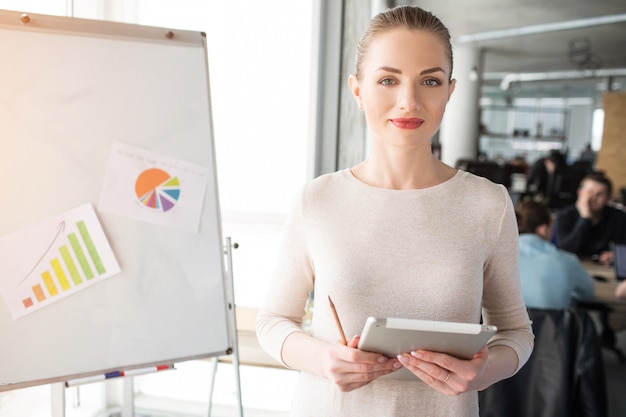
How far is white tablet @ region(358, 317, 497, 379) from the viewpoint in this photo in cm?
88

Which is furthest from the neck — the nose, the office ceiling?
the office ceiling

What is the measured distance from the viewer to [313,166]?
3.26m

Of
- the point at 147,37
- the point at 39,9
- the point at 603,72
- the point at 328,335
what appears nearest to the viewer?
the point at 328,335

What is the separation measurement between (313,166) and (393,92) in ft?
7.19

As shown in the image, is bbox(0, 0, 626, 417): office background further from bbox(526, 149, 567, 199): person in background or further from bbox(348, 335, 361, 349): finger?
bbox(526, 149, 567, 199): person in background

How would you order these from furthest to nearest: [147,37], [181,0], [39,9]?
[181,0]
[39,9]
[147,37]

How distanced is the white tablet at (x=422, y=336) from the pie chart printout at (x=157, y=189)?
2.52 feet

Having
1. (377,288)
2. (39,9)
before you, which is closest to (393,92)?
(377,288)

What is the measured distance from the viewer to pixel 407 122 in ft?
3.51

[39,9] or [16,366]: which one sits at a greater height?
[39,9]

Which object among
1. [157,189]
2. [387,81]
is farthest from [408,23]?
[157,189]

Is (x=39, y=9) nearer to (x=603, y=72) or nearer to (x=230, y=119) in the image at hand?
(x=230, y=119)

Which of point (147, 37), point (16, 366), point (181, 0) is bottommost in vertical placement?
point (16, 366)

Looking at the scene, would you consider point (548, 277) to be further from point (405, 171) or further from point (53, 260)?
point (53, 260)
